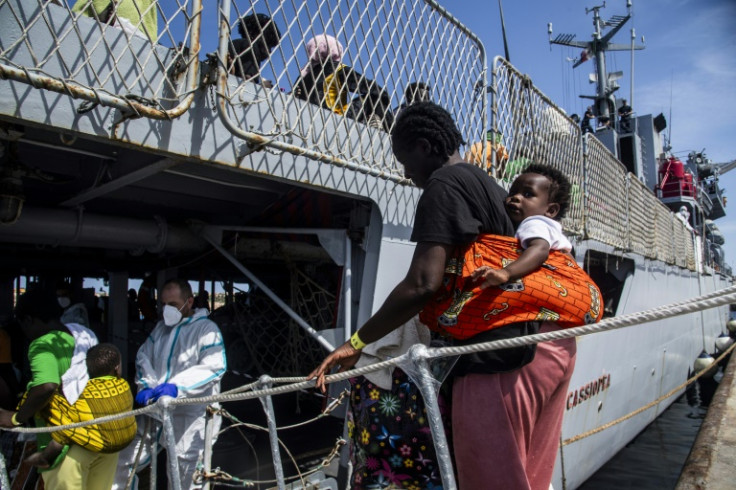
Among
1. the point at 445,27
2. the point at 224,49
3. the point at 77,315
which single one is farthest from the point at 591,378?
the point at 77,315

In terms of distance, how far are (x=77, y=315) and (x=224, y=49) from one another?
135 inches

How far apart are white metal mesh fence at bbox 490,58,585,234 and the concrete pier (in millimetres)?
2071

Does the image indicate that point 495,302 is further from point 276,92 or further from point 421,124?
point 276,92

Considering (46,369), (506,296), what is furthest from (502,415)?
(46,369)

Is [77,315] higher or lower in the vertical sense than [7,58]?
lower

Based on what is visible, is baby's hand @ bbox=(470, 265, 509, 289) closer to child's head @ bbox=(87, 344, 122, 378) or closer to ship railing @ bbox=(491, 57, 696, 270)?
child's head @ bbox=(87, 344, 122, 378)

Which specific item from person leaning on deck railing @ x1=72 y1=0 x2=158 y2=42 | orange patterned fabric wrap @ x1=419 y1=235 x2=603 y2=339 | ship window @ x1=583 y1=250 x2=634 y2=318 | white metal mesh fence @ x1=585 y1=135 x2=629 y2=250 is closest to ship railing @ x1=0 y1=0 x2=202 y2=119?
person leaning on deck railing @ x1=72 y1=0 x2=158 y2=42

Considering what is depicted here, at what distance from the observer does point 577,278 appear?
154 centimetres

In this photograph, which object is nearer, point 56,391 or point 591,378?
point 56,391

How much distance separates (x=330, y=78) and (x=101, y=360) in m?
2.17

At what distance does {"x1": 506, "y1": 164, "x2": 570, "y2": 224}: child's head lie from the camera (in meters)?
1.81

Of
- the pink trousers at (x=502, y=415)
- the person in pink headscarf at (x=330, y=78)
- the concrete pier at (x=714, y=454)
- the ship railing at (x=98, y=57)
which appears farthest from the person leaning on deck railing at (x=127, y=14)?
the concrete pier at (x=714, y=454)

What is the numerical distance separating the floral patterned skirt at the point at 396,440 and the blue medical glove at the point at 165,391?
56.8 inches

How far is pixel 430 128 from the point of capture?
1709 mm
